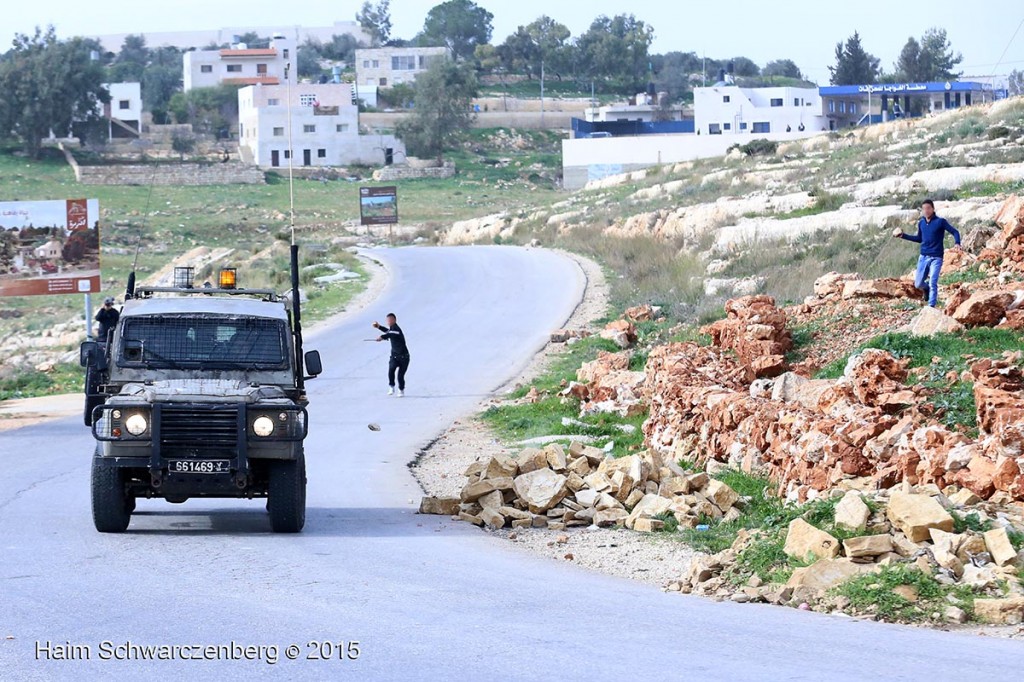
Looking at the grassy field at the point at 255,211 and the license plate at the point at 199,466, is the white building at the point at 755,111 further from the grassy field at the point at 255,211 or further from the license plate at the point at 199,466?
the license plate at the point at 199,466

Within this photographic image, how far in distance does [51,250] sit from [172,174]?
80.5 m

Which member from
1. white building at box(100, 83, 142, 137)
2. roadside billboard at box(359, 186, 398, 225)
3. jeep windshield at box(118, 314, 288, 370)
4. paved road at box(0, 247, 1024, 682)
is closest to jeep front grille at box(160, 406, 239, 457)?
paved road at box(0, 247, 1024, 682)

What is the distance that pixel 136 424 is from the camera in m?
12.3

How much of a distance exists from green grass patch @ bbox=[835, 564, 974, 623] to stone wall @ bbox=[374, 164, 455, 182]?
108676 mm

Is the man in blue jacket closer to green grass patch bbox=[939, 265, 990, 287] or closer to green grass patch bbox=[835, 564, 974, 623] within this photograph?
green grass patch bbox=[939, 265, 990, 287]

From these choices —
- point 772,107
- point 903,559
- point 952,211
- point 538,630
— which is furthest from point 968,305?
point 772,107

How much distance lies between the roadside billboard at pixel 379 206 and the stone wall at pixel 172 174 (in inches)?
1162

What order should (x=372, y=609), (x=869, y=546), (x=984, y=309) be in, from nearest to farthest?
(x=372, y=609) < (x=869, y=546) < (x=984, y=309)

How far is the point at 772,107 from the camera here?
12875 cm

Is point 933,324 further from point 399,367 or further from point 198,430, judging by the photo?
point 399,367

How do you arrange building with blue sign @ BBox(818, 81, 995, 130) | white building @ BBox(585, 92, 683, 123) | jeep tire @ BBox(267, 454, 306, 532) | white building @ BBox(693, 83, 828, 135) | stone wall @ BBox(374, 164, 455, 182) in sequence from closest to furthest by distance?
jeep tire @ BBox(267, 454, 306, 532) → stone wall @ BBox(374, 164, 455, 182) → building with blue sign @ BBox(818, 81, 995, 130) → white building @ BBox(693, 83, 828, 135) → white building @ BBox(585, 92, 683, 123)

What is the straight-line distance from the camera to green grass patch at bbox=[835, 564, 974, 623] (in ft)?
31.9

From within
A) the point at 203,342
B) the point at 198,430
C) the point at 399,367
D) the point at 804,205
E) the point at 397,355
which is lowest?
the point at 399,367

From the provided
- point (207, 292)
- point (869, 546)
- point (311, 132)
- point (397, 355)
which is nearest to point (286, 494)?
point (207, 292)
